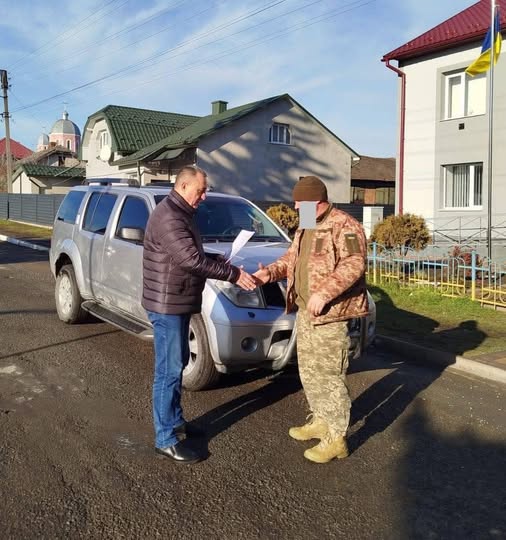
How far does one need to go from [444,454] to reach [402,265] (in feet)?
24.1

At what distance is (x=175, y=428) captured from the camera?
3996 mm

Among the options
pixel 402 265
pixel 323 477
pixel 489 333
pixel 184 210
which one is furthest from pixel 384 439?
pixel 402 265

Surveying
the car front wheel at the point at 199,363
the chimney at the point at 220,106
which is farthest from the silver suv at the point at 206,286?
the chimney at the point at 220,106

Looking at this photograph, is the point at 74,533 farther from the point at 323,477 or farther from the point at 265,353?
the point at 265,353

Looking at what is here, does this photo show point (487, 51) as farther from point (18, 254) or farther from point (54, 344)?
point (18, 254)

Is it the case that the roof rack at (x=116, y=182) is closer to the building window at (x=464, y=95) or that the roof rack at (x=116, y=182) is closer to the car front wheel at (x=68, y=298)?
the car front wheel at (x=68, y=298)

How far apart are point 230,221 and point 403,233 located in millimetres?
6110

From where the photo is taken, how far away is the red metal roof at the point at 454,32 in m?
A: 16.7

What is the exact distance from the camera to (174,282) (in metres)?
3.84

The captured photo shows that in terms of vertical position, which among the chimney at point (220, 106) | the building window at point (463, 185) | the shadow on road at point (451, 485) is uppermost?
the chimney at point (220, 106)

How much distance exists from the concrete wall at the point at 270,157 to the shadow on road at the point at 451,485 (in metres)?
24.6

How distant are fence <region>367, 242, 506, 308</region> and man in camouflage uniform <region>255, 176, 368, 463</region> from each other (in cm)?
592

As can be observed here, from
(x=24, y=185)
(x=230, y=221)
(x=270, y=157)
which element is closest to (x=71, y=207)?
(x=230, y=221)

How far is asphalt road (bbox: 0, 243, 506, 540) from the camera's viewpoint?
321 centimetres
